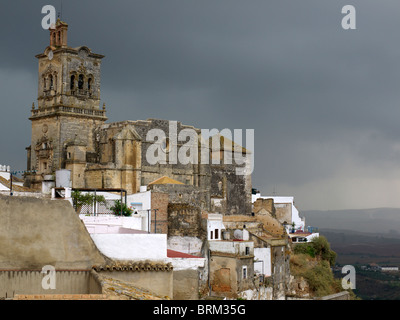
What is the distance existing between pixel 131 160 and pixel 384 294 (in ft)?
111

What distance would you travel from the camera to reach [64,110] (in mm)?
54094

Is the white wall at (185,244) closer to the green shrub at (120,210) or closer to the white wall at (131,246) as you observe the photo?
the green shrub at (120,210)

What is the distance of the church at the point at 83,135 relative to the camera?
5269cm

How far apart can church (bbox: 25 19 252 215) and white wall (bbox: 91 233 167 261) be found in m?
30.3

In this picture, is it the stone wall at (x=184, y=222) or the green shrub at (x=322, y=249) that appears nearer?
the stone wall at (x=184, y=222)

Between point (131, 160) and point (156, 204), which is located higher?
point (131, 160)

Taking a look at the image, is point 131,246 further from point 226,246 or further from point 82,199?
point 226,246

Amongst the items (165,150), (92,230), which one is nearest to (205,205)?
(165,150)

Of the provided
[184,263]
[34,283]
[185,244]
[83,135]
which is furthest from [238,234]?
[34,283]

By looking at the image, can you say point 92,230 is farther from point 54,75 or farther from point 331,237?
point 331,237

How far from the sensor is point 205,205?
56.6m

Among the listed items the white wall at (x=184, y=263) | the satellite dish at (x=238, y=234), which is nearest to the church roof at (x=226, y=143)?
the satellite dish at (x=238, y=234)

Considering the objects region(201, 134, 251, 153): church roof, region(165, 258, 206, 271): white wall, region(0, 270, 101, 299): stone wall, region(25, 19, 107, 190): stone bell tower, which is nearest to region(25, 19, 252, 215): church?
region(25, 19, 107, 190): stone bell tower

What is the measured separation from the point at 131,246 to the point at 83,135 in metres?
35.7
